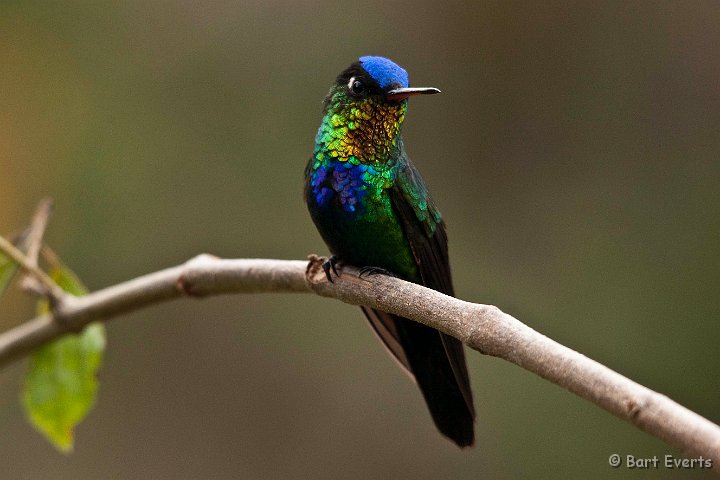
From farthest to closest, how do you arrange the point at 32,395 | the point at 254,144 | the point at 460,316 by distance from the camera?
the point at 254,144 → the point at 32,395 → the point at 460,316

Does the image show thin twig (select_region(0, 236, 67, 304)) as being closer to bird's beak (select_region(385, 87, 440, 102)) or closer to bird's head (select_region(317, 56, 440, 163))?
bird's head (select_region(317, 56, 440, 163))

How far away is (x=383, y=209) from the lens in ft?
9.09

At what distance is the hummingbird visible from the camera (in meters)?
2.74

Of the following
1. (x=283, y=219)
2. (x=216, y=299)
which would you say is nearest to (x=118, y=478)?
(x=216, y=299)

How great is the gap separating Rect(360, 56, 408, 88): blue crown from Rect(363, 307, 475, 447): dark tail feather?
2.38ft

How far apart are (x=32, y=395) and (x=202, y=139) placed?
3.77 m

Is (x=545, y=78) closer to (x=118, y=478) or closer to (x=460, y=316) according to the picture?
(x=118, y=478)

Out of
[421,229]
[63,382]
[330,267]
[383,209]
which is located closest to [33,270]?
[63,382]

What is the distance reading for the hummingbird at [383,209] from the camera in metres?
2.74

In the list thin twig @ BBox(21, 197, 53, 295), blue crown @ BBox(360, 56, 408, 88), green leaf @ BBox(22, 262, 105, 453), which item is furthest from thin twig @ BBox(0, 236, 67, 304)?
blue crown @ BBox(360, 56, 408, 88)

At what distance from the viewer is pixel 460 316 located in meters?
1.73

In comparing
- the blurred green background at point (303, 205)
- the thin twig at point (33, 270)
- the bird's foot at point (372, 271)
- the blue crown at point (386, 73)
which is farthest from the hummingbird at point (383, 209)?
the blurred green background at point (303, 205)

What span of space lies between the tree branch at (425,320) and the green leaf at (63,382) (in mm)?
114

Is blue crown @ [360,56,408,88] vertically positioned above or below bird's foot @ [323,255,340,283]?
above
